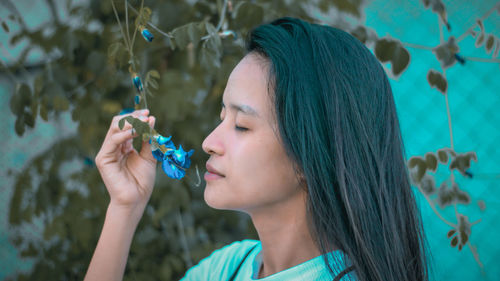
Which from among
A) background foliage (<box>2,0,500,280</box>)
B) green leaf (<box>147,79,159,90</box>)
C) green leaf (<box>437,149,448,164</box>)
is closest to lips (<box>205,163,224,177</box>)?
green leaf (<box>147,79,159,90</box>)

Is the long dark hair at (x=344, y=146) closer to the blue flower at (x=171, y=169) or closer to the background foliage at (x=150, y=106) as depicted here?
the blue flower at (x=171, y=169)

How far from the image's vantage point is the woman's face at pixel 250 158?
2.79 ft

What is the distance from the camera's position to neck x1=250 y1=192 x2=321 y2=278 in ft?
2.97

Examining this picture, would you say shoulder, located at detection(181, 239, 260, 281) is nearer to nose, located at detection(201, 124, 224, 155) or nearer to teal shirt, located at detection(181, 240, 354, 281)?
teal shirt, located at detection(181, 240, 354, 281)

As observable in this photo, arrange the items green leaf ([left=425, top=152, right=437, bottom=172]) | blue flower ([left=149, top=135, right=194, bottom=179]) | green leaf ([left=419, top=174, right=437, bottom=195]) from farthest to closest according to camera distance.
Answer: green leaf ([left=419, top=174, right=437, bottom=195]), green leaf ([left=425, top=152, right=437, bottom=172]), blue flower ([left=149, top=135, right=194, bottom=179])

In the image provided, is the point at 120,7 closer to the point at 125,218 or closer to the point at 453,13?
the point at 125,218

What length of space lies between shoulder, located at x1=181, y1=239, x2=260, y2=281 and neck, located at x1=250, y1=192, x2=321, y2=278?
0.19m

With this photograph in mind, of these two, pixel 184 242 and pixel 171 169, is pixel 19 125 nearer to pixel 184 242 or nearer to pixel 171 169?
pixel 184 242

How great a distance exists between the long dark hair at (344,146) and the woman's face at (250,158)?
1.0 inches

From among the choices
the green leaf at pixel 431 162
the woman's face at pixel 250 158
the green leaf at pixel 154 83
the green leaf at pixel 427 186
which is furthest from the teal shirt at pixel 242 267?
the green leaf at pixel 427 186

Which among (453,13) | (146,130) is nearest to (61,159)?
(146,130)

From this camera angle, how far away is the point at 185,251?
148 centimetres

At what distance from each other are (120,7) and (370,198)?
863mm

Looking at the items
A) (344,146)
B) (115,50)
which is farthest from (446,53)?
(115,50)
